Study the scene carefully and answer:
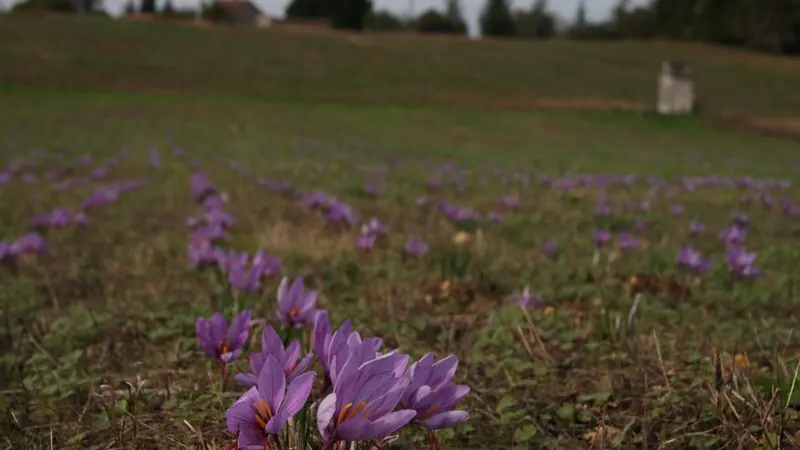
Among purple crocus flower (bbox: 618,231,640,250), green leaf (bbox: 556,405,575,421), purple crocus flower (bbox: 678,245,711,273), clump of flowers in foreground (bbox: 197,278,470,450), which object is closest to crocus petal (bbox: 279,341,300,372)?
clump of flowers in foreground (bbox: 197,278,470,450)

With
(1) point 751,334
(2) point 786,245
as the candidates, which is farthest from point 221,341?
(2) point 786,245

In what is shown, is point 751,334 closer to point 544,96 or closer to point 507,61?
point 544,96

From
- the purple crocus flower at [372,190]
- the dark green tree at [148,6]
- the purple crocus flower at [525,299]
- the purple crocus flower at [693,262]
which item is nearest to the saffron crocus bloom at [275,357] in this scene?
the purple crocus flower at [525,299]

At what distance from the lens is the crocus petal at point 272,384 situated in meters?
0.85

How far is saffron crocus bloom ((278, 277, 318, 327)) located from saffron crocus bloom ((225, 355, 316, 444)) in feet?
2.21

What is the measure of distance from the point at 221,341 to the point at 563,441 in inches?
27.0

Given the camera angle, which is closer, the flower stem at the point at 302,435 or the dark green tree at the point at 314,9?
the flower stem at the point at 302,435

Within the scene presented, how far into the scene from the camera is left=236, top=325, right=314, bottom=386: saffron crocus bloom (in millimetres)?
970

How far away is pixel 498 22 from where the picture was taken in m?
72.2

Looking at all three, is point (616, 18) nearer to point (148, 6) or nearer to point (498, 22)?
point (498, 22)

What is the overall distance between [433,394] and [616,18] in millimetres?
87240

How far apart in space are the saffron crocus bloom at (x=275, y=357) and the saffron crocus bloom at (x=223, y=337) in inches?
13.7

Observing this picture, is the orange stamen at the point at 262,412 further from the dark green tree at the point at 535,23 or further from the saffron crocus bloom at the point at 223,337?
the dark green tree at the point at 535,23

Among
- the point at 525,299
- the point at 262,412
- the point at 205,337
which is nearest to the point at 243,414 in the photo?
the point at 262,412
